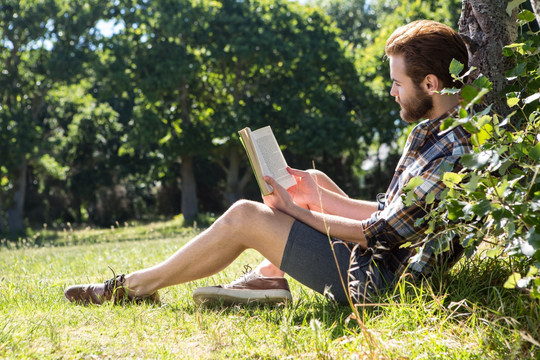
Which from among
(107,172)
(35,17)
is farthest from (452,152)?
(107,172)

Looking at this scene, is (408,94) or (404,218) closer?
(404,218)

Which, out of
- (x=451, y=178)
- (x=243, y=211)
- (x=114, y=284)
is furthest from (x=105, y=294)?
(x=451, y=178)

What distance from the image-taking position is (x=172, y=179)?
84.6 feet

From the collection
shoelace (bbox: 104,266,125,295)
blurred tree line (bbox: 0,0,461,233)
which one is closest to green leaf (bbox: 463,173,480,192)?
shoelace (bbox: 104,266,125,295)

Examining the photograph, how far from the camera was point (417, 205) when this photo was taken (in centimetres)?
307

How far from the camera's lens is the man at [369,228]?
318 centimetres

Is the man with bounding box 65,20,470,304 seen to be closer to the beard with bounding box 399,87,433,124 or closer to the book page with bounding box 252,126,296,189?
the beard with bounding box 399,87,433,124

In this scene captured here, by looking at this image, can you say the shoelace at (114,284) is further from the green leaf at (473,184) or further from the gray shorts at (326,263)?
the green leaf at (473,184)

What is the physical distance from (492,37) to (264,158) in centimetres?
172

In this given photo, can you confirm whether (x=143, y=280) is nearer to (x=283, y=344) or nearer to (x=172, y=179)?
(x=283, y=344)

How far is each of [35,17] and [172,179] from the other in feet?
27.9

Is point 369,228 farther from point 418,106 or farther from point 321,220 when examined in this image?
point 418,106

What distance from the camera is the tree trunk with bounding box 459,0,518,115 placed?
12.6ft

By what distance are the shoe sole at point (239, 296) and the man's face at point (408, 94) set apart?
1359mm
